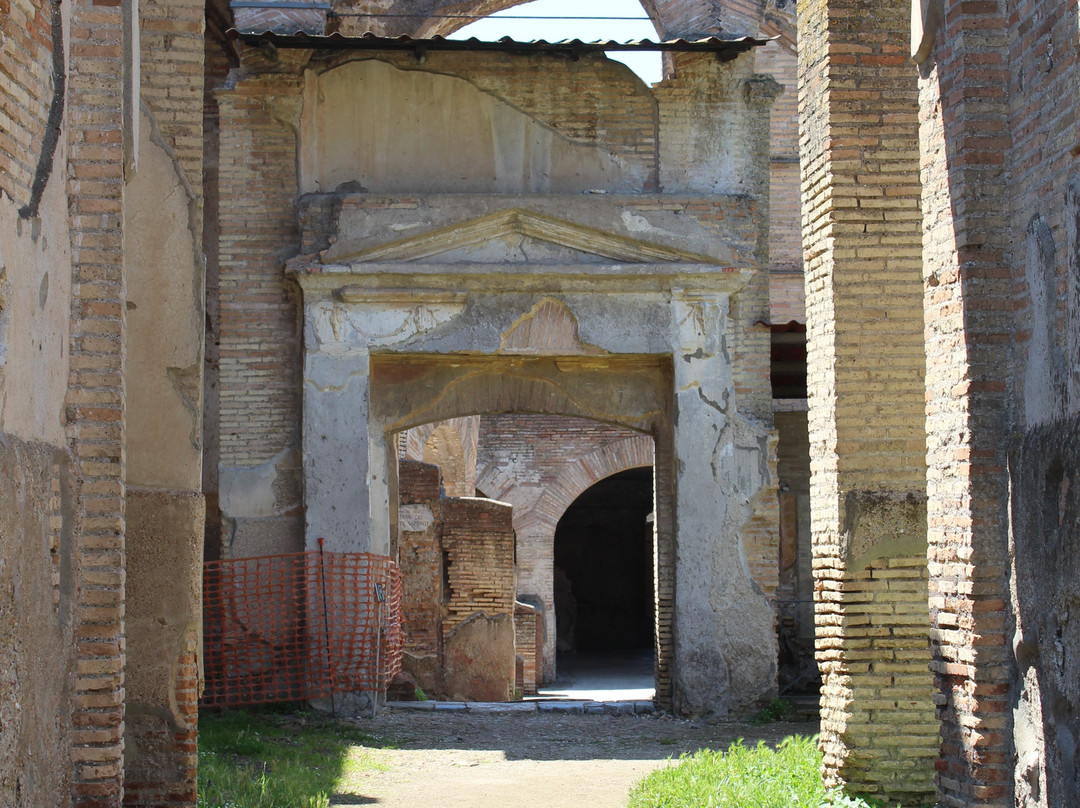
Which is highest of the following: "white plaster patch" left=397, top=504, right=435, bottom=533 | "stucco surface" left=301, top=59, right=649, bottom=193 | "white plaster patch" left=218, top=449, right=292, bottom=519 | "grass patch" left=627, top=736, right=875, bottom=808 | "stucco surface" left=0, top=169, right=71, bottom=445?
"stucco surface" left=301, top=59, right=649, bottom=193

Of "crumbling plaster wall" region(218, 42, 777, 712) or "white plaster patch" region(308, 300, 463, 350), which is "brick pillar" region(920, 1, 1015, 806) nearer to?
"crumbling plaster wall" region(218, 42, 777, 712)

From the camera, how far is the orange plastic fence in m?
9.99

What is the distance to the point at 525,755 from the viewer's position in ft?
29.0

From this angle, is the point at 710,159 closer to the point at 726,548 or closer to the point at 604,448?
the point at 726,548

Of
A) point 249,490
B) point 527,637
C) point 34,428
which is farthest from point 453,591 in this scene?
point 34,428

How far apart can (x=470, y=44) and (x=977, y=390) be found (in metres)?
6.73

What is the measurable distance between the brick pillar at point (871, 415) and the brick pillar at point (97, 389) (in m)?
3.46

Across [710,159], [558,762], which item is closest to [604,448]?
[710,159]

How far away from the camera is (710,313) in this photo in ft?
34.3

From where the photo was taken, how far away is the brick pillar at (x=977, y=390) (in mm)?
4836

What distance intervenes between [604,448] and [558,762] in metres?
10.3

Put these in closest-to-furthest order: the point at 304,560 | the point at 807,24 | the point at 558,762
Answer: the point at 807,24 → the point at 558,762 → the point at 304,560

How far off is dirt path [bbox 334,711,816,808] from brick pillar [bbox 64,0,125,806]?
2.70m

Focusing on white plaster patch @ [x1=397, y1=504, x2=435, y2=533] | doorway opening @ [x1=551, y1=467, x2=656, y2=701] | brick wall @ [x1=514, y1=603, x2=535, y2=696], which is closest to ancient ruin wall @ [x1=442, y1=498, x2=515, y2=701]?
white plaster patch @ [x1=397, y1=504, x2=435, y2=533]
